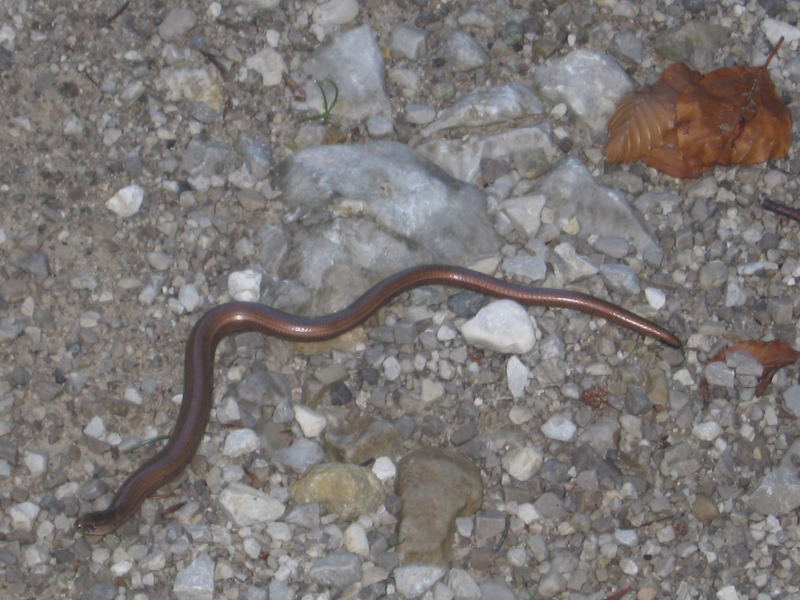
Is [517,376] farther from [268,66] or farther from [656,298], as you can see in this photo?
[268,66]

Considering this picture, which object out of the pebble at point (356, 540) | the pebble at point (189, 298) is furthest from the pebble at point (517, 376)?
the pebble at point (189, 298)

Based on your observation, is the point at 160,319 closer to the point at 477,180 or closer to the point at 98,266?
the point at 98,266

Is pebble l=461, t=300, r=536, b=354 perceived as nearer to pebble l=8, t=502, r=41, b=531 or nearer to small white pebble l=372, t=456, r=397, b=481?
small white pebble l=372, t=456, r=397, b=481

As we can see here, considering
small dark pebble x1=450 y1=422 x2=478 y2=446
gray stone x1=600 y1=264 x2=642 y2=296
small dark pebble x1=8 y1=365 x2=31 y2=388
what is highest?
gray stone x1=600 y1=264 x2=642 y2=296

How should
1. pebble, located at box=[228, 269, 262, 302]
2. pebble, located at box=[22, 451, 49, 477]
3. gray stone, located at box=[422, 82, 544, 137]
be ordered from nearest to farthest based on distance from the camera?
pebble, located at box=[22, 451, 49, 477] → pebble, located at box=[228, 269, 262, 302] → gray stone, located at box=[422, 82, 544, 137]

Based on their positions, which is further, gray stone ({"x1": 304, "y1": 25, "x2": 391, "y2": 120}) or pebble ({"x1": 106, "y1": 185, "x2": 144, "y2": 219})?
gray stone ({"x1": 304, "y1": 25, "x2": 391, "y2": 120})

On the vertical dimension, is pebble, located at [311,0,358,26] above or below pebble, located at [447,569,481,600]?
above

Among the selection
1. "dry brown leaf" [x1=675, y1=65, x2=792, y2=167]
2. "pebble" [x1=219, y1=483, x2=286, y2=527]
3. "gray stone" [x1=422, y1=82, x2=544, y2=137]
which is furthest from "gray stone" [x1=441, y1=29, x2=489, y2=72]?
"pebble" [x1=219, y1=483, x2=286, y2=527]
